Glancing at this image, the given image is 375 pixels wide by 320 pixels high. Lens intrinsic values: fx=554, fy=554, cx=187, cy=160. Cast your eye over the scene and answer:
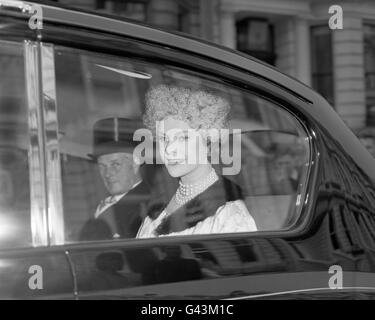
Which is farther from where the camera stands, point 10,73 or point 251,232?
point 251,232

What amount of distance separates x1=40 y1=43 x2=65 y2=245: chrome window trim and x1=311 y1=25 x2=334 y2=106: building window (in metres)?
11.2

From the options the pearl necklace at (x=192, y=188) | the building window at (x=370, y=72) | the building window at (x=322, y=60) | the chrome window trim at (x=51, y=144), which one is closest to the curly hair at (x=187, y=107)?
the pearl necklace at (x=192, y=188)

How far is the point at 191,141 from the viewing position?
5.42ft

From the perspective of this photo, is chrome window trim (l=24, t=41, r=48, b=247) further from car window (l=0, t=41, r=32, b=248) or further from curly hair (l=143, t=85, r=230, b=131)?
curly hair (l=143, t=85, r=230, b=131)

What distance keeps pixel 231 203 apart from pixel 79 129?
1.65 ft

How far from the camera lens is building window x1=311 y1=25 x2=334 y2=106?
12.1 m

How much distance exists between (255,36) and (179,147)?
1155cm

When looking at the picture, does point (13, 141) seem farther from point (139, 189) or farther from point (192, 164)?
point (192, 164)

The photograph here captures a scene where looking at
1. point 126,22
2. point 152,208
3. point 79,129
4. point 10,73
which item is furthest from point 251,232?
point 10,73

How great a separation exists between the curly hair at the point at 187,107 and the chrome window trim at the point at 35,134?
12.1 inches

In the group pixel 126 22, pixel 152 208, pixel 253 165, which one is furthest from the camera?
pixel 253 165

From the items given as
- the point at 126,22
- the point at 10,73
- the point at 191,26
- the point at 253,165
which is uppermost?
the point at 191,26

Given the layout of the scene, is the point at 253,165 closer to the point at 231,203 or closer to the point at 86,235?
the point at 231,203

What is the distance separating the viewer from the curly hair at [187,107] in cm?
158
